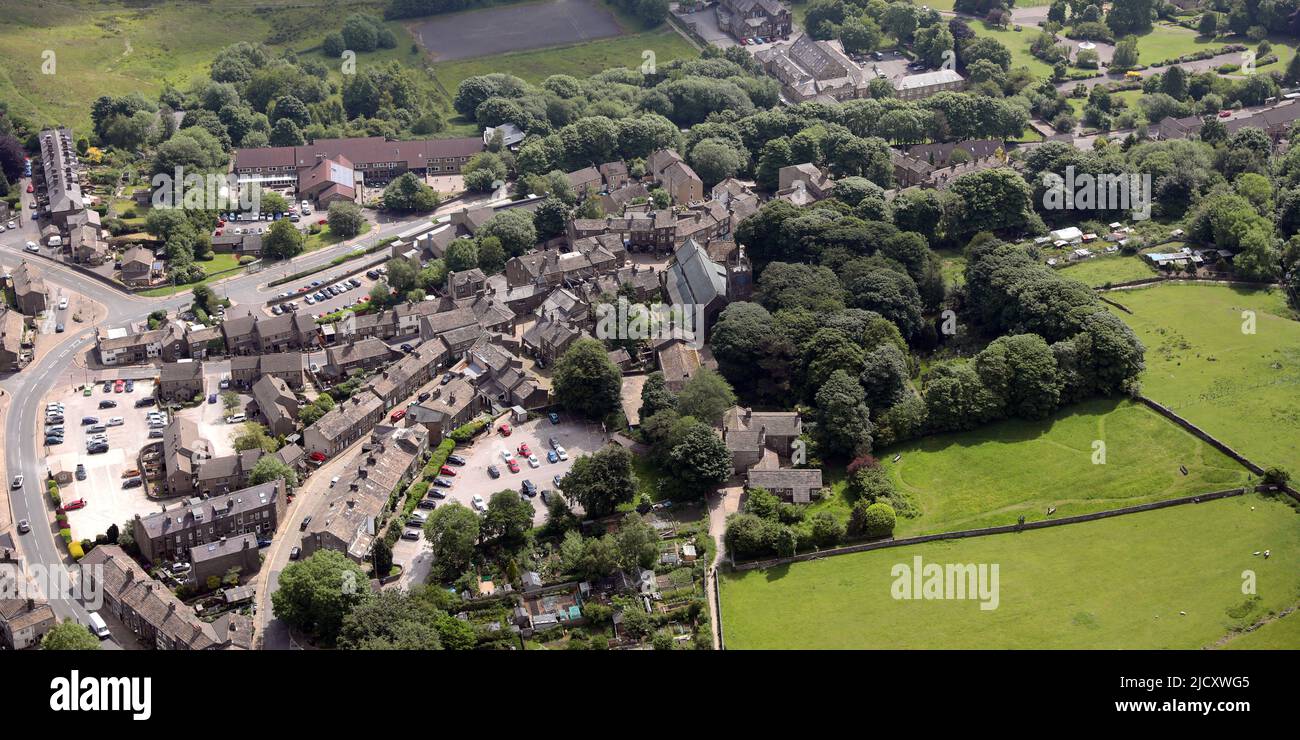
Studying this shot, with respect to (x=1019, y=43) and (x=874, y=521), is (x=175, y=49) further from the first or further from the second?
(x=874, y=521)

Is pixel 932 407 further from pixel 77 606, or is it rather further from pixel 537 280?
pixel 77 606

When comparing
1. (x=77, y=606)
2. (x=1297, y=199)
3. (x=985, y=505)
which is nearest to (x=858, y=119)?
(x=1297, y=199)

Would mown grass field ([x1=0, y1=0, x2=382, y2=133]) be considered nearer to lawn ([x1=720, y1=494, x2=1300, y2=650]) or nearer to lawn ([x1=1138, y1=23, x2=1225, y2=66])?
→ lawn ([x1=1138, y1=23, x2=1225, y2=66])

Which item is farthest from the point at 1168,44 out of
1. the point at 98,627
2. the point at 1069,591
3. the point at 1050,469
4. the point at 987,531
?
the point at 98,627

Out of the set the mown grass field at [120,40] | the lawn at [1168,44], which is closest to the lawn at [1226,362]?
the lawn at [1168,44]

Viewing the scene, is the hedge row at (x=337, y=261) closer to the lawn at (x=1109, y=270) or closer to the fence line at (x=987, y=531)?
the fence line at (x=987, y=531)

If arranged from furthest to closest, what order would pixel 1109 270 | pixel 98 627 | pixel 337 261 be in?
pixel 337 261 < pixel 1109 270 < pixel 98 627

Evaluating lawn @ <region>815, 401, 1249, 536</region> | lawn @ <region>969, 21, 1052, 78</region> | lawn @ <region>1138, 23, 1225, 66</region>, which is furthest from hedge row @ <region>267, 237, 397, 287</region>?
lawn @ <region>1138, 23, 1225, 66</region>
